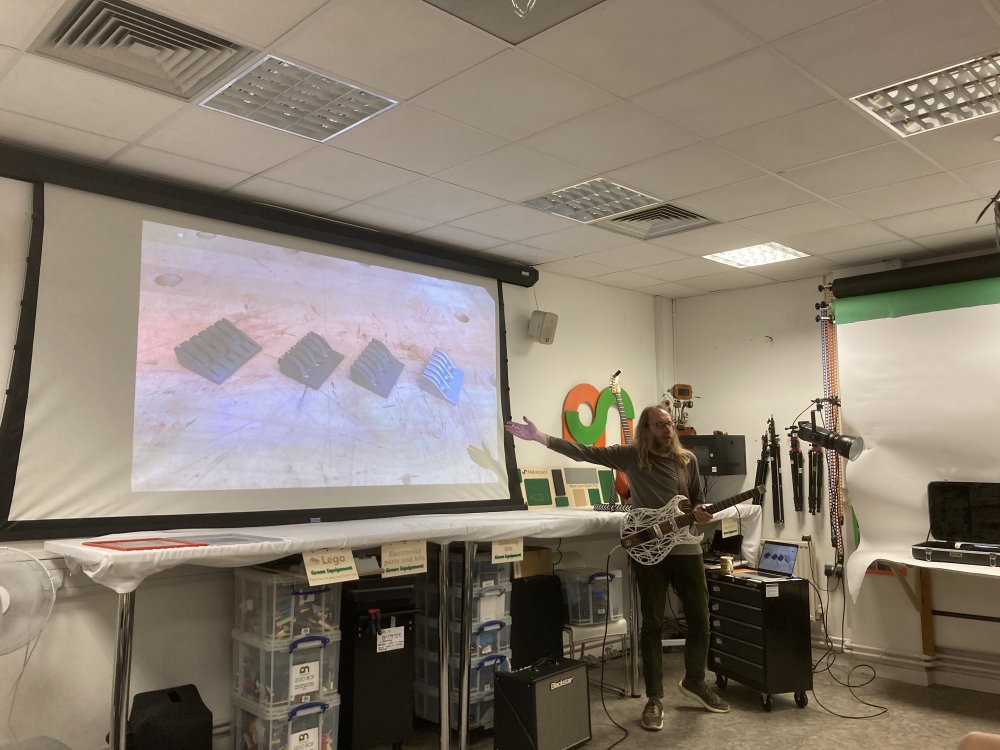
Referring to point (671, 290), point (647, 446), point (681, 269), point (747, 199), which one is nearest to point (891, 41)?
point (747, 199)

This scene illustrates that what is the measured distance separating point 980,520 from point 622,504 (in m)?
2.10

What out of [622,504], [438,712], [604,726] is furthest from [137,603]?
[622,504]

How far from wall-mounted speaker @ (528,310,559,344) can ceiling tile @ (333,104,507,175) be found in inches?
74.2

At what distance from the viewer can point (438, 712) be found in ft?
12.3

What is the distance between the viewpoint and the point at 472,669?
12.1ft

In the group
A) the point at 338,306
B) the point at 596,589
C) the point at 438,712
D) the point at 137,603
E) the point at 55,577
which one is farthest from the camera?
the point at 596,589

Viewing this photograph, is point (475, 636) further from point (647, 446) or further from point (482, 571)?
point (647, 446)

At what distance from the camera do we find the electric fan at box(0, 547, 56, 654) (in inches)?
94.1

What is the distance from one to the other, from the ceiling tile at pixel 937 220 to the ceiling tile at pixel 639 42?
7.72 ft

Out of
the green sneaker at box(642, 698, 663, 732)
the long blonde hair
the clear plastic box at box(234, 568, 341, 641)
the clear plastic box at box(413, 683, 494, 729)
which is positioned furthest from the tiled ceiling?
the green sneaker at box(642, 698, 663, 732)

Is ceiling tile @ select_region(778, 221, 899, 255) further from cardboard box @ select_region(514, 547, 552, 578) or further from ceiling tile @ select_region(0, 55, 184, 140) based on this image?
ceiling tile @ select_region(0, 55, 184, 140)

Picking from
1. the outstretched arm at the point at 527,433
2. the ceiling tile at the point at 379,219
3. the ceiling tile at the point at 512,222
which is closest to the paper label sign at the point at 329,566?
the outstretched arm at the point at 527,433

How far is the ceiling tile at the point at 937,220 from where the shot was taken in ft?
13.4

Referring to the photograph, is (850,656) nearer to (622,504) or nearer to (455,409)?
(622,504)
